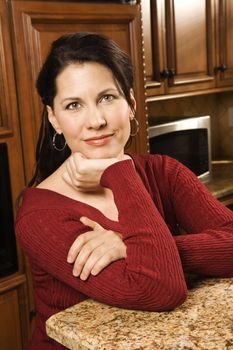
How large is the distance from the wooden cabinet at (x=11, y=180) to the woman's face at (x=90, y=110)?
0.55 metres

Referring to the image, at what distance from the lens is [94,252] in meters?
0.97

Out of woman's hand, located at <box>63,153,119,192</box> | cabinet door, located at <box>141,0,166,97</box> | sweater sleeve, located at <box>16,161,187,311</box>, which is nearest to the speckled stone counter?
sweater sleeve, located at <box>16,161,187,311</box>

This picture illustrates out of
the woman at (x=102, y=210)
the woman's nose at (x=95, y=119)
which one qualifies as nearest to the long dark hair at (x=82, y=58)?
the woman at (x=102, y=210)

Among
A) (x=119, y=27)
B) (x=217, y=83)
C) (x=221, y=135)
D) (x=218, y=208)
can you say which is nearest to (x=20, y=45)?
(x=119, y=27)

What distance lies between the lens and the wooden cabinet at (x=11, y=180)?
176cm

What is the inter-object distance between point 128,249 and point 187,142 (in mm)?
2077

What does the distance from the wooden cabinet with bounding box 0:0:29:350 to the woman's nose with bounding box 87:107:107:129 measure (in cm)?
66

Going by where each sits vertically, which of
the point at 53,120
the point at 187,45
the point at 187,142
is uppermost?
the point at 187,45

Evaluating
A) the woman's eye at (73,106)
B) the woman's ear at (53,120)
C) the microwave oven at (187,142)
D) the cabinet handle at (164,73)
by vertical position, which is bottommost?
the microwave oven at (187,142)

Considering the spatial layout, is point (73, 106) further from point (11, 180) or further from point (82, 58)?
point (11, 180)

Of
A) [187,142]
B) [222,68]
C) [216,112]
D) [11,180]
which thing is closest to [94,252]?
[11,180]

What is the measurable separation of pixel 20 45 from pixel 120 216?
0.97 meters

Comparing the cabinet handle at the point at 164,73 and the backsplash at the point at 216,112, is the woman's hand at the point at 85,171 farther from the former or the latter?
the backsplash at the point at 216,112

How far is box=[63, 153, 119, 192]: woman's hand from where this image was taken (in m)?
1.21
